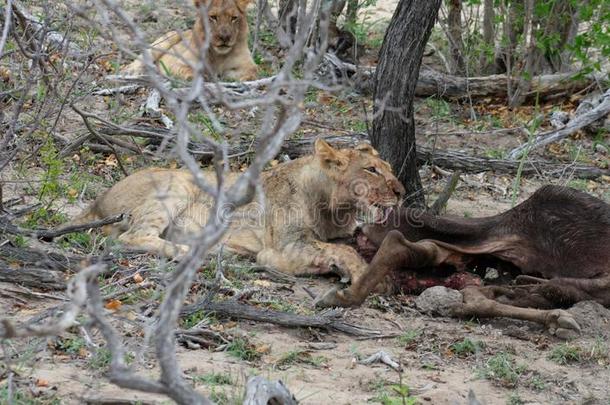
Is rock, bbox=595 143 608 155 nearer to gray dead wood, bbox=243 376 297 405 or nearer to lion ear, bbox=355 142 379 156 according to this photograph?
lion ear, bbox=355 142 379 156

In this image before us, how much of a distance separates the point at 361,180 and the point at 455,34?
482 centimetres

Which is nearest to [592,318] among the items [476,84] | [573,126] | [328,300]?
[328,300]

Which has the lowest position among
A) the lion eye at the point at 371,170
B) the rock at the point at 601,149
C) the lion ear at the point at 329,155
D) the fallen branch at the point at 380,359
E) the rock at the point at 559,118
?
the fallen branch at the point at 380,359

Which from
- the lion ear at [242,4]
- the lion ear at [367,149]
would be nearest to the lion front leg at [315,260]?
the lion ear at [367,149]

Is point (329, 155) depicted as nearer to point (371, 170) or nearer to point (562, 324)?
point (371, 170)

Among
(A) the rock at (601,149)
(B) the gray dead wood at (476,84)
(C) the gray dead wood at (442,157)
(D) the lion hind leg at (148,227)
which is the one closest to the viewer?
(D) the lion hind leg at (148,227)

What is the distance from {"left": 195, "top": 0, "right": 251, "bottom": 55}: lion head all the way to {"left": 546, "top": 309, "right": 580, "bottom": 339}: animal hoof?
644 cm

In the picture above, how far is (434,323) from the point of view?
5.41 m

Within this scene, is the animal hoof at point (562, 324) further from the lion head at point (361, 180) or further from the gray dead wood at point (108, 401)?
the gray dead wood at point (108, 401)

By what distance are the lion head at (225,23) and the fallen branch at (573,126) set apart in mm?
3421

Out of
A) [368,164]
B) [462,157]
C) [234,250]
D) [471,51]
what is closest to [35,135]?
[234,250]

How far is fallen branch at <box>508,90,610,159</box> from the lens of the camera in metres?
9.04

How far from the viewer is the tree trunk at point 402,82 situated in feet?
22.6

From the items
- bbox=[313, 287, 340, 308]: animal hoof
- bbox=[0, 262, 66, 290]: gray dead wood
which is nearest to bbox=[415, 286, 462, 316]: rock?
bbox=[313, 287, 340, 308]: animal hoof
